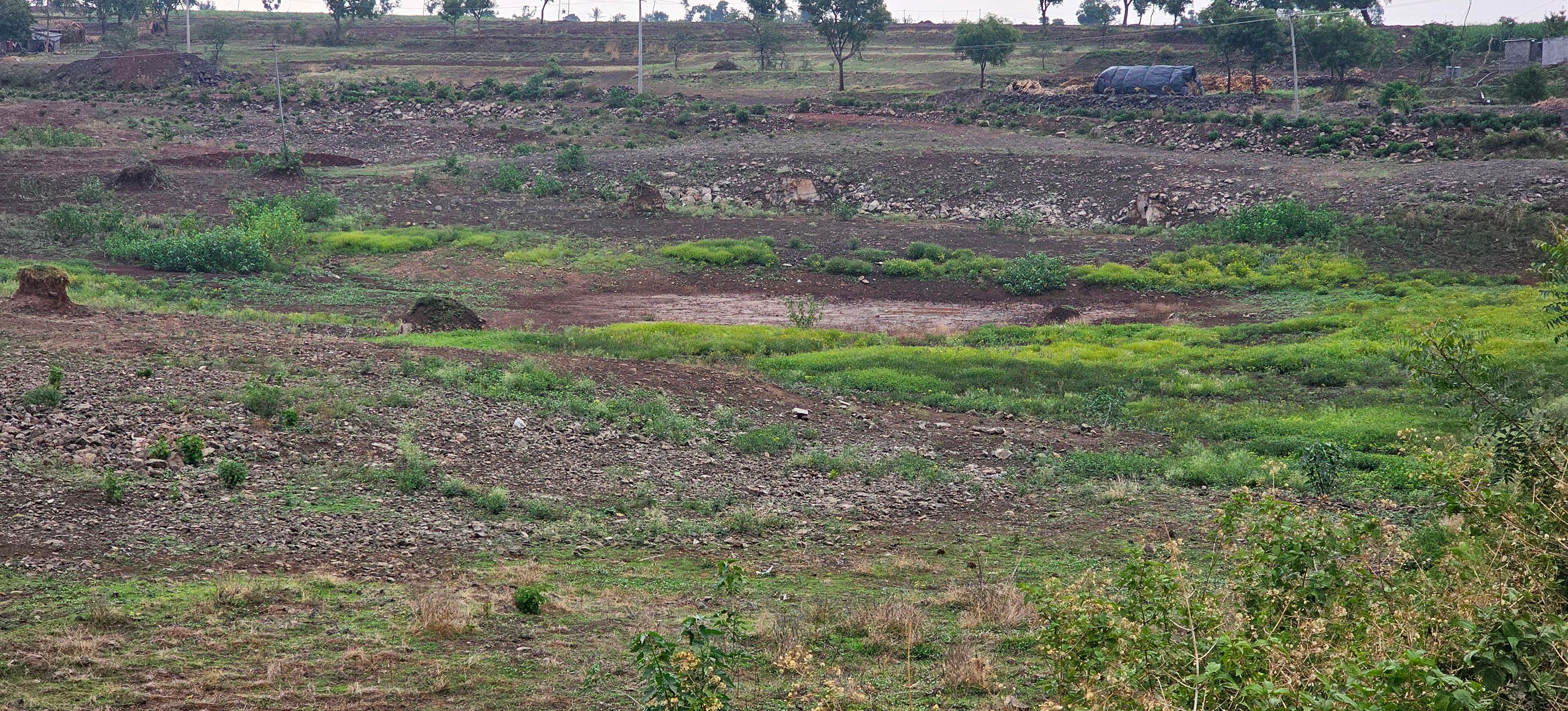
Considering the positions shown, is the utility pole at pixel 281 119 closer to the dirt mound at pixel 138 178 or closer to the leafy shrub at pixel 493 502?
the dirt mound at pixel 138 178

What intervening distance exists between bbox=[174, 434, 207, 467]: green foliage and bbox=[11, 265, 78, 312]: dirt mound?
29.6 ft

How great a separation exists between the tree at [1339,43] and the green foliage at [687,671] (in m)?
59.7

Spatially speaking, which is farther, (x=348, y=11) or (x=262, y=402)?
(x=348, y=11)

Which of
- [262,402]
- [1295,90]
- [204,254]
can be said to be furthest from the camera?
[1295,90]

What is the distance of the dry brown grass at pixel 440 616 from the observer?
8820mm

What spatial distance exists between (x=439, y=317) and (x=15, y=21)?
68.3 m

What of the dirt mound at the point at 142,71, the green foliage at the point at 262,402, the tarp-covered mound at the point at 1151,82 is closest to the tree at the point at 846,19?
the tarp-covered mound at the point at 1151,82

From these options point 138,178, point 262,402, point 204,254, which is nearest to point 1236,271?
point 262,402

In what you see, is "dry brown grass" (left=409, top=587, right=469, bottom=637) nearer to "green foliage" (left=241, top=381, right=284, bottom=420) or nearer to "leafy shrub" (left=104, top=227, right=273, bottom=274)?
"green foliage" (left=241, top=381, right=284, bottom=420)

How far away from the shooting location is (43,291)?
19.8m

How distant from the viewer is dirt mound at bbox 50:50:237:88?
62250 mm

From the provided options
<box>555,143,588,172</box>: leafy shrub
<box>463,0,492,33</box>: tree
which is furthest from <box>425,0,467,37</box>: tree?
<box>555,143,588,172</box>: leafy shrub

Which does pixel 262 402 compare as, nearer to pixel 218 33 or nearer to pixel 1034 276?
pixel 1034 276

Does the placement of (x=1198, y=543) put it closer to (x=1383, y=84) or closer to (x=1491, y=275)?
(x=1491, y=275)
